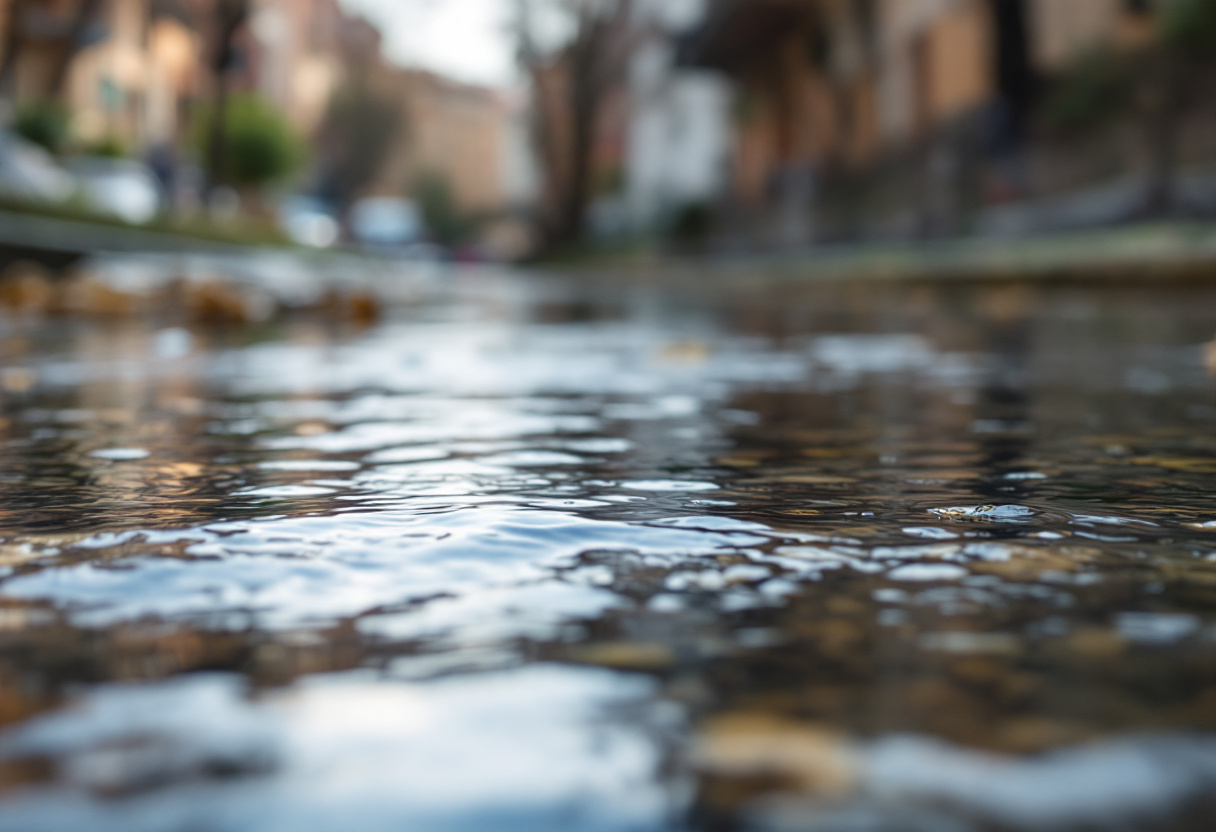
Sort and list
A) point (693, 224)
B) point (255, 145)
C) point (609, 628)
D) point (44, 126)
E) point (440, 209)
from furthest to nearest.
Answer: point (440, 209)
point (255, 145)
point (693, 224)
point (44, 126)
point (609, 628)

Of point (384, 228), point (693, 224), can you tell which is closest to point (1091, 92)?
point (693, 224)

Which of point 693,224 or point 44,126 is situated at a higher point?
point 44,126

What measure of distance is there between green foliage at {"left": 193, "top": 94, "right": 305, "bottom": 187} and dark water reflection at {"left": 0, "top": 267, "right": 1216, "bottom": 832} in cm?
2446

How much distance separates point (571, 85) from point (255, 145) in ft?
21.7

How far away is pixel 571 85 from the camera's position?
86.1 ft

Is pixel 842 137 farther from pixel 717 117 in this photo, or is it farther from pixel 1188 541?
pixel 1188 541

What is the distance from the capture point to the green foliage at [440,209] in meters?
56.2

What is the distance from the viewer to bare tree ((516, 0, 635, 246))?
1016 inches

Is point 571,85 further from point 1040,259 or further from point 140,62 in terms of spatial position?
point 1040,259

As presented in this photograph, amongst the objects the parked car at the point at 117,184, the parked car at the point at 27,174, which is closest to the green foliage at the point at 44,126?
the parked car at the point at 117,184

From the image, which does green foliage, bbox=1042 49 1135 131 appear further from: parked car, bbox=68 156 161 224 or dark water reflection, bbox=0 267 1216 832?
parked car, bbox=68 156 161 224

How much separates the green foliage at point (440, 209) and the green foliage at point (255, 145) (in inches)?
1154

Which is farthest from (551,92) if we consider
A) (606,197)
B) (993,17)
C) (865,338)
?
(865,338)

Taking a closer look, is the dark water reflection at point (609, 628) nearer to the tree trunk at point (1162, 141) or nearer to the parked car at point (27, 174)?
the tree trunk at point (1162, 141)
